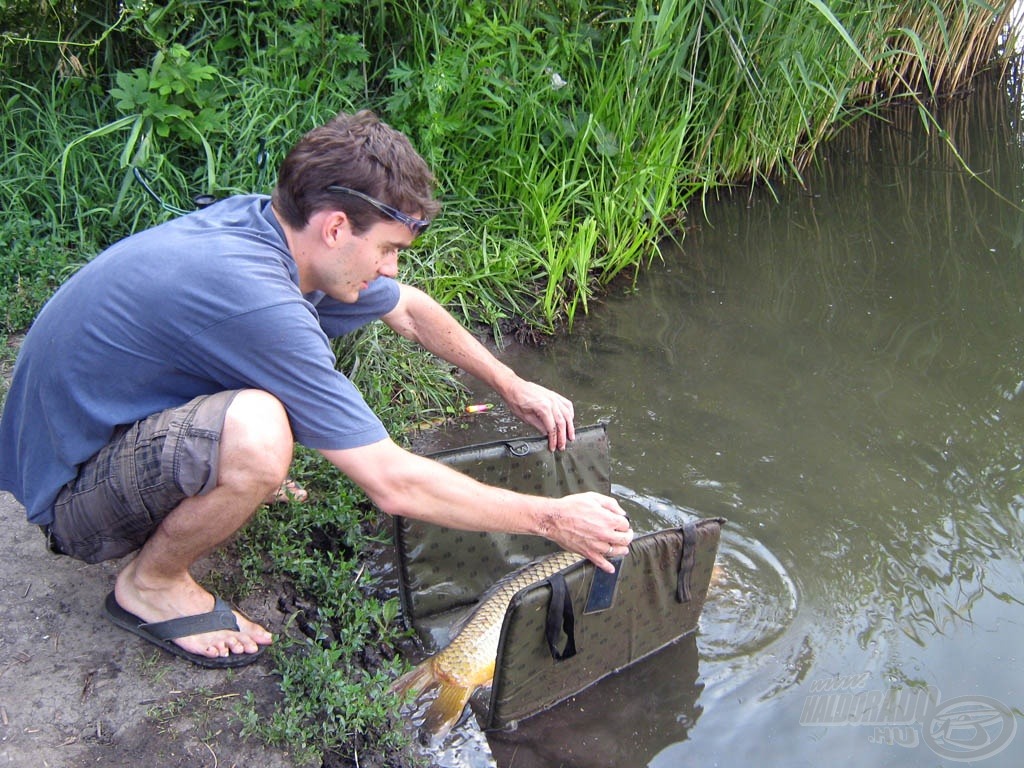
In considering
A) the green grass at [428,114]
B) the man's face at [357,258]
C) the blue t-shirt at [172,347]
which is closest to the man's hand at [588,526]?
the blue t-shirt at [172,347]

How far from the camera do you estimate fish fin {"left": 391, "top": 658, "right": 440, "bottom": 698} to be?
268 cm

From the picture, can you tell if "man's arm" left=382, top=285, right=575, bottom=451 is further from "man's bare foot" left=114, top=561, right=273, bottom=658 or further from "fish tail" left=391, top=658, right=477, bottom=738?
"man's bare foot" left=114, top=561, right=273, bottom=658

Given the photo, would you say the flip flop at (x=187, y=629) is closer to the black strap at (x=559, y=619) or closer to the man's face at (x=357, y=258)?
the black strap at (x=559, y=619)

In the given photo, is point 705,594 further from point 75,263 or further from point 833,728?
point 75,263

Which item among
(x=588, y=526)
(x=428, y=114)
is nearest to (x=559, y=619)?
(x=588, y=526)

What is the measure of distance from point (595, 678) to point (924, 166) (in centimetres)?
523

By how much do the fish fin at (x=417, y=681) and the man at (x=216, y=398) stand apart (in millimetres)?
386

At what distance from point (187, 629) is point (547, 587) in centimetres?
93

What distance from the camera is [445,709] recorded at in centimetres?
270

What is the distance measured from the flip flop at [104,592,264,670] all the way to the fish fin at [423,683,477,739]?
0.47m

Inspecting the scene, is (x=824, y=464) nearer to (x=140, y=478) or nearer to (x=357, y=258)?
(x=357, y=258)

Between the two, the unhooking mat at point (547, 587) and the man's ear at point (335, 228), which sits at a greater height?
the man's ear at point (335, 228)

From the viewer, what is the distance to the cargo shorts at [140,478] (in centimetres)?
241

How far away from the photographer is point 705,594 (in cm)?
306
